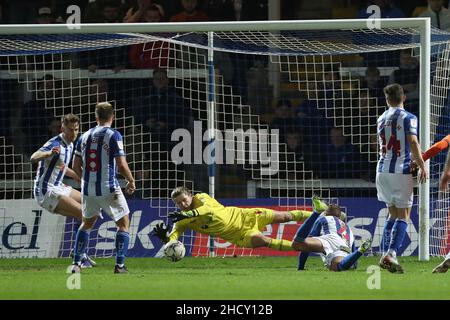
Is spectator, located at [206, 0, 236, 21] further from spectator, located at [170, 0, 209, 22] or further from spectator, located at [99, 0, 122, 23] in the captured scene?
spectator, located at [99, 0, 122, 23]

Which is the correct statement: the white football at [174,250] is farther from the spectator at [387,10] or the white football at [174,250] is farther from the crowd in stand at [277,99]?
the spectator at [387,10]

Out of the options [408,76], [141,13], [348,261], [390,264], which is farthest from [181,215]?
[141,13]

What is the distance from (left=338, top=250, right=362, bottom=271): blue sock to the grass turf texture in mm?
103

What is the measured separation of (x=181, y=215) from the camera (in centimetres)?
1298

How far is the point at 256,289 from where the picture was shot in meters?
10.7

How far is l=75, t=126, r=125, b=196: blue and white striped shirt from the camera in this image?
→ 12.8m

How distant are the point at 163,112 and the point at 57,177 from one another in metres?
2.30

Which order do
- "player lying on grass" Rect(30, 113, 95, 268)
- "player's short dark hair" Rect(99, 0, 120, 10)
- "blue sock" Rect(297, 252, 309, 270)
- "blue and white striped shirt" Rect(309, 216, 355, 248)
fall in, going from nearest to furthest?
"blue sock" Rect(297, 252, 309, 270) → "blue and white striped shirt" Rect(309, 216, 355, 248) → "player lying on grass" Rect(30, 113, 95, 268) → "player's short dark hair" Rect(99, 0, 120, 10)

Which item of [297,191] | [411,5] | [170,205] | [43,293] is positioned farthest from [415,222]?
[43,293]

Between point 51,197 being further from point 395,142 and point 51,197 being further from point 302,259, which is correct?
point 395,142

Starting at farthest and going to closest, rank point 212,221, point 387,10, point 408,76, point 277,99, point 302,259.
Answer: point 387,10 < point 277,99 < point 408,76 < point 212,221 < point 302,259

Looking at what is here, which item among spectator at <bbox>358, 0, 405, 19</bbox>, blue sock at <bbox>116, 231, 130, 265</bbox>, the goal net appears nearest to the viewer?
blue sock at <bbox>116, 231, 130, 265</bbox>

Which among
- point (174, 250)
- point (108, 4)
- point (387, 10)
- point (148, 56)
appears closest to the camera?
point (174, 250)

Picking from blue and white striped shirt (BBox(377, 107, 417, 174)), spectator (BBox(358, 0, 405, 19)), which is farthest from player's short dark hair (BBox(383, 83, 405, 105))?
spectator (BBox(358, 0, 405, 19))
